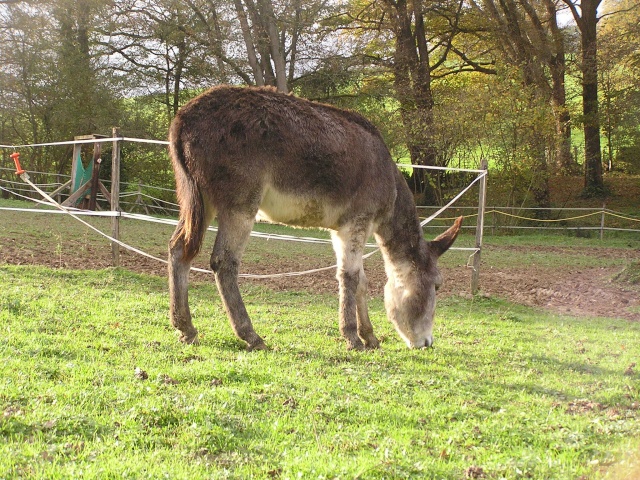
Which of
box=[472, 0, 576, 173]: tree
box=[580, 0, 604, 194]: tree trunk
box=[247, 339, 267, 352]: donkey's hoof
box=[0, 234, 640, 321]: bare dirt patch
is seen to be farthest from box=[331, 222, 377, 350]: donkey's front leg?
box=[580, 0, 604, 194]: tree trunk

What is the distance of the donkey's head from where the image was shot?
240 inches

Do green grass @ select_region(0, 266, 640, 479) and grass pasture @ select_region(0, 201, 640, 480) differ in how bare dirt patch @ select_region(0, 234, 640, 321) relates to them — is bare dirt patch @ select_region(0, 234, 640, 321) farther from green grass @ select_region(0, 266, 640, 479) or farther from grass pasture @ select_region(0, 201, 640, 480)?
green grass @ select_region(0, 266, 640, 479)

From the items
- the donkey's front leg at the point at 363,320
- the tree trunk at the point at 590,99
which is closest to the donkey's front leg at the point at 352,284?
the donkey's front leg at the point at 363,320

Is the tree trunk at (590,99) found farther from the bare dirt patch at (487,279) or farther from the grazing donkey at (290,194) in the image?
the grazing donkey at (290,194)

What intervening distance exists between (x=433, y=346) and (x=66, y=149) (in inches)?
894

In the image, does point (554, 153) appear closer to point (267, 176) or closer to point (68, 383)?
point (267, 176)

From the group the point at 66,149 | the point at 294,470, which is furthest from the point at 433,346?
the point at 66,149

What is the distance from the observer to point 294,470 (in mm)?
2951

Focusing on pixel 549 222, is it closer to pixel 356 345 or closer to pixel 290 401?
pixel 356 345

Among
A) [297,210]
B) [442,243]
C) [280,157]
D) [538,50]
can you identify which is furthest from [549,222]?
[280,157]

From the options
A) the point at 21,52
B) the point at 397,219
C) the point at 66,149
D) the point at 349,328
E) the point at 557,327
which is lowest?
the point at 557,327

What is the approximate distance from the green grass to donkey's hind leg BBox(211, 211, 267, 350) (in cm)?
22

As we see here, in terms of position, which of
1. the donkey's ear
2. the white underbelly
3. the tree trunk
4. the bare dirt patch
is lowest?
the bare dirt patch

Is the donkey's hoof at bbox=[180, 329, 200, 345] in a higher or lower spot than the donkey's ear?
lower
